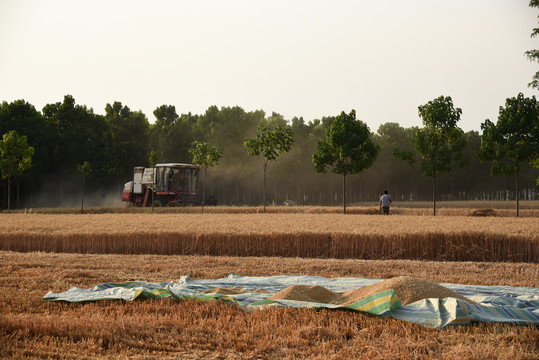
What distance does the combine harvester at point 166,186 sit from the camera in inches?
1495

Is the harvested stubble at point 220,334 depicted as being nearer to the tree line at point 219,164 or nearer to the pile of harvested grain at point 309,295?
the pile of harvested grain at point 309,295

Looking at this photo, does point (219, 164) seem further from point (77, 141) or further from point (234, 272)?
point (234, 272)

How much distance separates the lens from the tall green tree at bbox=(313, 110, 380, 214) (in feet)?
106

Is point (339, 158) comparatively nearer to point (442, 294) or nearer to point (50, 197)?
point (442, 294)

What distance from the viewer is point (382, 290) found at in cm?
630

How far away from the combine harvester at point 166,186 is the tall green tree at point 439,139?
1679 centimetres

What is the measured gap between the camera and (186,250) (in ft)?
43.7

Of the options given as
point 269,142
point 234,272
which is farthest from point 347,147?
point 234,272

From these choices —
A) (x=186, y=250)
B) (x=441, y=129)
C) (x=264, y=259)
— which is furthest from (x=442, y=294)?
(x=441, y=129)

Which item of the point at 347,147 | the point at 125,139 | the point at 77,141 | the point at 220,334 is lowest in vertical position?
the point at 220,334

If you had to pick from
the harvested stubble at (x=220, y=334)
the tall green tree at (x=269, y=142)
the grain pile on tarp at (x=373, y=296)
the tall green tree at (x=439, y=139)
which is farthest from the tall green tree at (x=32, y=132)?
the harvested stubble at (x=220, y=334)

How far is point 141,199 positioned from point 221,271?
31799 mm

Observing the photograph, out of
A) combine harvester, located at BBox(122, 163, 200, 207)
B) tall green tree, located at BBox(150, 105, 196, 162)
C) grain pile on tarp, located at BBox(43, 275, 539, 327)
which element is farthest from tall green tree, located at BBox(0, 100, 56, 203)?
grain pile on tarp, located at BBox(43, 275, 539, 327)

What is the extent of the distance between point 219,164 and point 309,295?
51.4m
